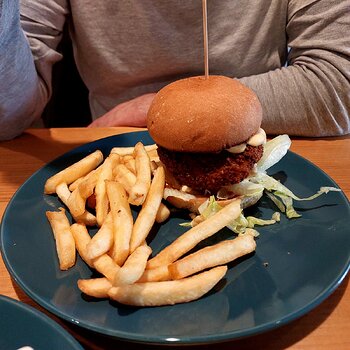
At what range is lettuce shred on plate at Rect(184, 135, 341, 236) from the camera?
115 centimetres

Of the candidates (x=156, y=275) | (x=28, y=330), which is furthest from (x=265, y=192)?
(x=28, y=330)

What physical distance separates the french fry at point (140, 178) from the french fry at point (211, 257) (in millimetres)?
230

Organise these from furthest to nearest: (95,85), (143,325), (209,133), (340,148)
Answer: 1. (95,85)
2. (340,148)
3. (209,133)
4. (143,325)

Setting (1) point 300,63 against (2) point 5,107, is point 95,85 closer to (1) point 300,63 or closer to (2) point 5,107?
(2) point 5,107

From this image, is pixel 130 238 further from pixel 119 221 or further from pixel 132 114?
pixel 132 114

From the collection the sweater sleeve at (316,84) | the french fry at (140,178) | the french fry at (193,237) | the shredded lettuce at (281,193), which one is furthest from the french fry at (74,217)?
the sweater sleeve at (316,84)

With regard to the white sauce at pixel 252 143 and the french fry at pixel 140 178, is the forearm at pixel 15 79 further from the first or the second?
the white sauce at pixel 252 143

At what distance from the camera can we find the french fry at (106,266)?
0.92 m

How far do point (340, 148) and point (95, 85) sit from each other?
113 cm

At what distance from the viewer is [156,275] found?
36.2 inches

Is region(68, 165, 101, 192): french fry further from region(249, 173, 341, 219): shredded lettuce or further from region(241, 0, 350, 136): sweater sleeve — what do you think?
region(241, 0, 350, 136): sweater sleeve

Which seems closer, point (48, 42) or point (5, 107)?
point (5, 107)

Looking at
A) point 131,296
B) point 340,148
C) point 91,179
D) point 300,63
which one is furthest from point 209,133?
point 300,63

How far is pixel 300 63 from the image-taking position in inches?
68.1
